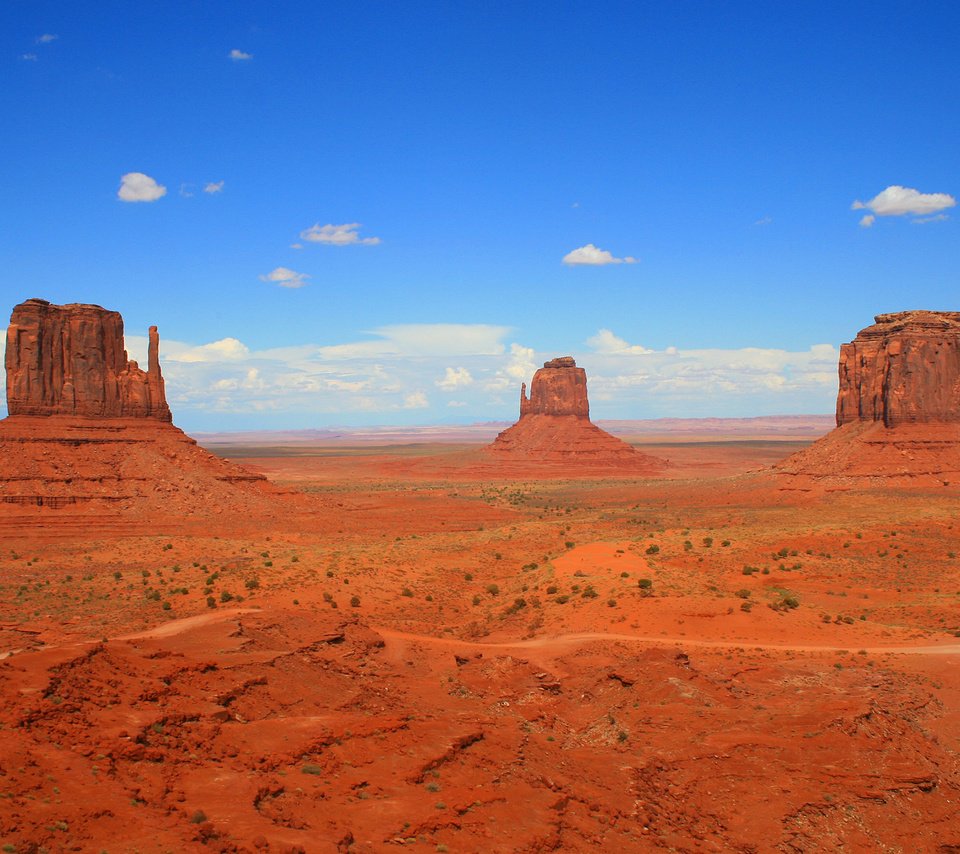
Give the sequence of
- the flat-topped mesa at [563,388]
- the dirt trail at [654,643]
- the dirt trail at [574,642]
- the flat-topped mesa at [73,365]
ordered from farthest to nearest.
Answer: the flat-topped mesa at [563,388] < the flat-topped mesa at [73,365] < the dirt trail at [654,643] < the dirt trail at [574,642]

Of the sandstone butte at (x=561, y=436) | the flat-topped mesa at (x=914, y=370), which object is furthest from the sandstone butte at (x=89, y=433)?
the sandstone butte at (x=561, y=436)

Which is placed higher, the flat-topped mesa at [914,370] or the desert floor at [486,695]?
the flat-topped mesa at [914,370]

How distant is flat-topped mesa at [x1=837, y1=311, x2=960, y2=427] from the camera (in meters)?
69.2

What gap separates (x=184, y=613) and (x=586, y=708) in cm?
1451

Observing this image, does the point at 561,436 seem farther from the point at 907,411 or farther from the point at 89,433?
the point at 89,433

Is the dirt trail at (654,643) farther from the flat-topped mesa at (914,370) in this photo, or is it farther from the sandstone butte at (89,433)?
the flat-topped mesa at (914,370)

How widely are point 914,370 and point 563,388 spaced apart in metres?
62.1

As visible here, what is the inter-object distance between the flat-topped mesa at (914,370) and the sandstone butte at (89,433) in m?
50.7

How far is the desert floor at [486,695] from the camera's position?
43.8 feet

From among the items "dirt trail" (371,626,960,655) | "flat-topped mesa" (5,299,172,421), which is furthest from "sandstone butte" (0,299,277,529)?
"dirt trail" (371,626,960,655)

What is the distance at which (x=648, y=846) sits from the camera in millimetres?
14367

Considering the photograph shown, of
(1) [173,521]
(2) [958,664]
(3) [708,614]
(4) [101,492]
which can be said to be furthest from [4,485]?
(2) [958,664]

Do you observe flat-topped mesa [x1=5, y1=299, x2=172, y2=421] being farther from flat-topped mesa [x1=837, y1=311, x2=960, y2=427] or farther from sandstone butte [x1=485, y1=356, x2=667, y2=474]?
sandstone butte [x1=485, y1=356, x2=667, y2=474]

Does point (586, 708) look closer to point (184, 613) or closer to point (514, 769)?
point (514, 769)
